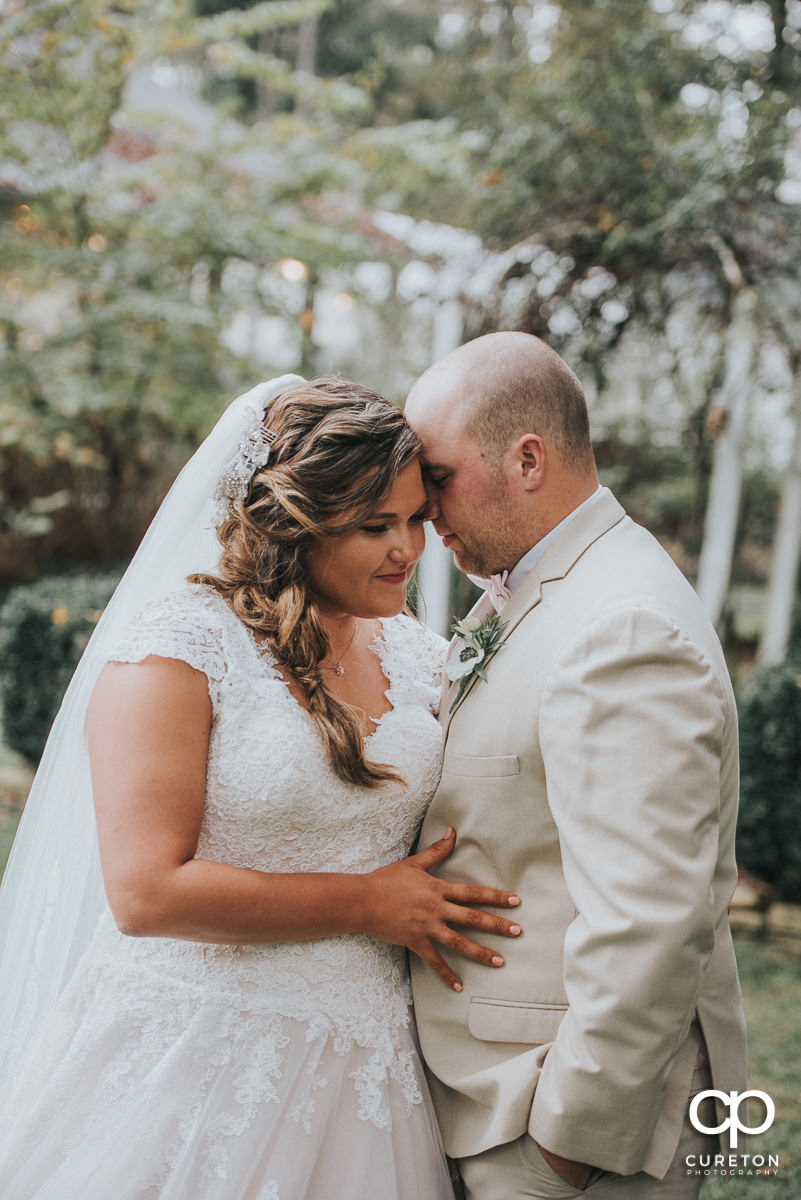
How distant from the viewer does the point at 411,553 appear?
210 cm

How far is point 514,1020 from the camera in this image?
1862 mm

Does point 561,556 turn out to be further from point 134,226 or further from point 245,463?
point 134,226

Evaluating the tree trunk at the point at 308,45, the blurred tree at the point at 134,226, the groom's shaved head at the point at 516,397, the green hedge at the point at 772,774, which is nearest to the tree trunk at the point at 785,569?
the green hedge at the point at 772,774

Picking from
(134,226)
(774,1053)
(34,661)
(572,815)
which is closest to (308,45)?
(134,226)

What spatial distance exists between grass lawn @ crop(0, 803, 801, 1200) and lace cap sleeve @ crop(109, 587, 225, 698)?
262cm

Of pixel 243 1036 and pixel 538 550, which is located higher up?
pixel 538 550

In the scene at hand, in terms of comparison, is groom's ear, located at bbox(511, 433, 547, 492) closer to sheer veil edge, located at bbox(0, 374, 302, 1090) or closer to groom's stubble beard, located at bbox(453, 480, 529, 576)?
groom's stubble beard, located at bbox(453, 480, 529, 576)

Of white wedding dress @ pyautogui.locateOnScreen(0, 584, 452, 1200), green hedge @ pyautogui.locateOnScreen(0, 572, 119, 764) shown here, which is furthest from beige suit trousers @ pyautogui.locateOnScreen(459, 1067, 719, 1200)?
green hedge @ pyautogui.locateOnScreen(0, 572, 119, 764)

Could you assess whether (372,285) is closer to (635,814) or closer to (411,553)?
(411,553)

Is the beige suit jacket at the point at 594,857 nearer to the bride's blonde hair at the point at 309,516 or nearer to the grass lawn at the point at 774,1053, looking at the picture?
the bride's blonde hair at the point at 309,516

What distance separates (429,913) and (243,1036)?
1.40ft

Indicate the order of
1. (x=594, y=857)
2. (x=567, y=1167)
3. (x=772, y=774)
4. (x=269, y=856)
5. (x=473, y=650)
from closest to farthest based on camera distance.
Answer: (x=594, y=857) < (x=567, y=1167) < (x=269, y=856) < (x=473, y=650) < (x=772, y=774)

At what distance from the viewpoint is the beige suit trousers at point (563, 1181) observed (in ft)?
5.91

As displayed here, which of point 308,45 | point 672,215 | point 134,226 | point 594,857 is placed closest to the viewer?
point 594,857
